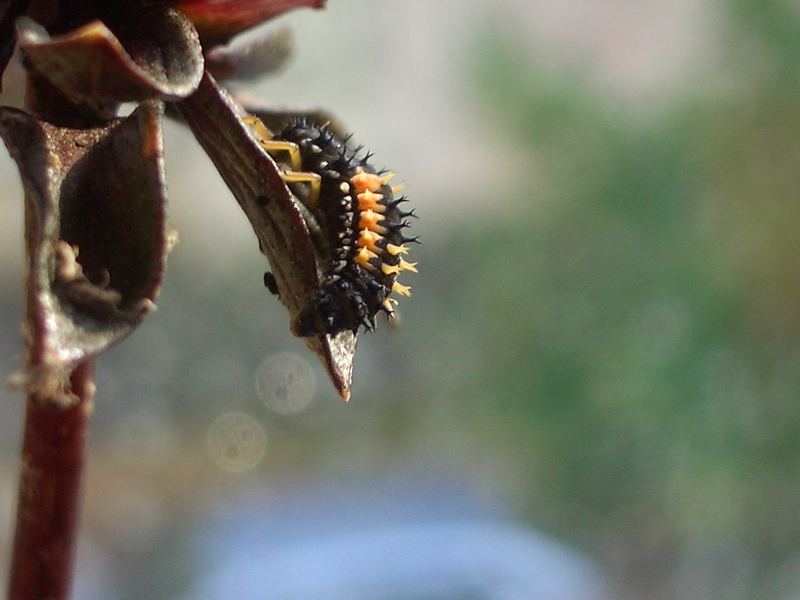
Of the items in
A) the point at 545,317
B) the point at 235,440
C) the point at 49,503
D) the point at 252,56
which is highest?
the point at 545,317

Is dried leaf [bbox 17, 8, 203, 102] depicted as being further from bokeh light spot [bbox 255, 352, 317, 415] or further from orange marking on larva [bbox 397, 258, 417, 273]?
bokeh light spot [bbox 255, 352, 317, 415]

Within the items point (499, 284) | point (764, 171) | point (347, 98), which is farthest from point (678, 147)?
point (347, 98)

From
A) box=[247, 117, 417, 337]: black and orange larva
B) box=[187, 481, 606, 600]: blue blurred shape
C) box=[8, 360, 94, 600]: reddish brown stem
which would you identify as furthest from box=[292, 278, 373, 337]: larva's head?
box=[187, 481, 606, 600]: blue blurred shape

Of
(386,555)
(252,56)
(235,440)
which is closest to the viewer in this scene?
(252,56)

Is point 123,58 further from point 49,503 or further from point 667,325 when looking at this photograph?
point 667,325

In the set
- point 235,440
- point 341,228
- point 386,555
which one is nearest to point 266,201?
point 341,228

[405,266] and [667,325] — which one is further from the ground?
[667,325]

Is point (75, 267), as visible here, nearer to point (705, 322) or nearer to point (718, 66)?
point (705, 322)
